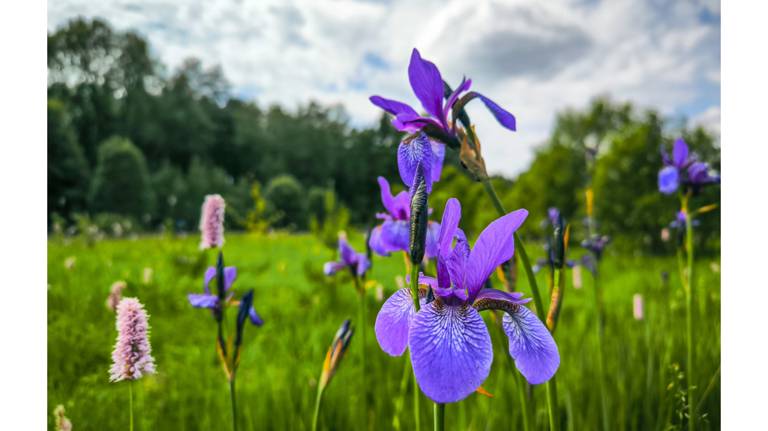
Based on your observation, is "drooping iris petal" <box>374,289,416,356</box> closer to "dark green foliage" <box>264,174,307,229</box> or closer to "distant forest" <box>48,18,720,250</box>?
"distant forest" <box>48,18,720,250</box>

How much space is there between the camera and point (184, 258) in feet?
8.55

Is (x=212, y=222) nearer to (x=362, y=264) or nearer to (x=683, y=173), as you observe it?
(x=362, y=264)

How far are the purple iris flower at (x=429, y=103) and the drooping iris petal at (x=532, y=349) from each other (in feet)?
0.89

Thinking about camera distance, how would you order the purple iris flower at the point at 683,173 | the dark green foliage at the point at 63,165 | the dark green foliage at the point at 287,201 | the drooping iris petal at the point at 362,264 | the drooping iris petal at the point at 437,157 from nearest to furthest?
the drooping iris petal at the point at 437,157 → the drooping iris petal at the point at 362,264 → the purple iris flower at the point at 683,173 → the dark green foliage at the point at 63,165 → the dark green foliage at the point at 287,201

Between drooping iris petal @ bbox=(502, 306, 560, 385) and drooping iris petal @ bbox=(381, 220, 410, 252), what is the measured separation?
1.41ft

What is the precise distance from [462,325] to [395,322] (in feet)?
0.26

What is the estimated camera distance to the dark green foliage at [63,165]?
6.41 feet

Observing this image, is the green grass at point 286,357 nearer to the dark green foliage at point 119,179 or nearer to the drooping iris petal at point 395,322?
the dark green foliage at point 119,179

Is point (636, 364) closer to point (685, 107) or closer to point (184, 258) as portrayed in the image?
point (685, 107)

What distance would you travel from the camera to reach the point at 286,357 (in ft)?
6.08

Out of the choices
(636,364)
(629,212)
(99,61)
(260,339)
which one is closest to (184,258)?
(260,339)

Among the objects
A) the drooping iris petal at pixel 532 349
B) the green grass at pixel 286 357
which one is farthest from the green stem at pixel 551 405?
the green grass at pixel 286 357

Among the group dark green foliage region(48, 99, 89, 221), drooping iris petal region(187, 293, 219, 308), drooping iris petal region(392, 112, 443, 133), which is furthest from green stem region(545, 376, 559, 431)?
dark green foliage region(48, 99, 89, 221)
